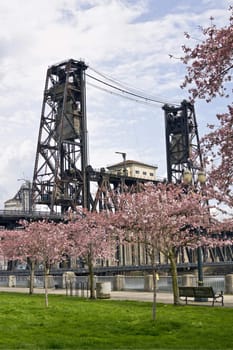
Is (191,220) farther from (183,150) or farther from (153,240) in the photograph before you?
(183,150)

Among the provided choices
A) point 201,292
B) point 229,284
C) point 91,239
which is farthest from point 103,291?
point 201,292

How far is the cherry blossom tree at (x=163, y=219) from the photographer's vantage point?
71.2 ft

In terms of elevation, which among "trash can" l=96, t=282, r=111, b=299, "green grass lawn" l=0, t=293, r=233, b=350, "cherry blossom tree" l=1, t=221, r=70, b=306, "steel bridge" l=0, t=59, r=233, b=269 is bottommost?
"green grass lawn" l=0, t=293, r=233, b=350

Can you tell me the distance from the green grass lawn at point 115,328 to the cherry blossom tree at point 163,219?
2439mm

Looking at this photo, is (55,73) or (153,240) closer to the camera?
(153,240)

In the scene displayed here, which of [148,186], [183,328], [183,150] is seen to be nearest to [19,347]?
[183,328]

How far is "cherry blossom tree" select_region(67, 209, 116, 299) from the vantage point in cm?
3253

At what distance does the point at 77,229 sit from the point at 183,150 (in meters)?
99.3

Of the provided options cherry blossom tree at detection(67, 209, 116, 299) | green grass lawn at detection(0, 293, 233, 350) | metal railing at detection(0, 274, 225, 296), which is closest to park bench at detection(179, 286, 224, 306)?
green grass lawn at detection(0, 293, 233, 350)

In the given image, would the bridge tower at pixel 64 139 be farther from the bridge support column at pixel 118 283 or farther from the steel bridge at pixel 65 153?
the bridge support column at pixel 118 283

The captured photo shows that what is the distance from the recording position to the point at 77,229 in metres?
34.3

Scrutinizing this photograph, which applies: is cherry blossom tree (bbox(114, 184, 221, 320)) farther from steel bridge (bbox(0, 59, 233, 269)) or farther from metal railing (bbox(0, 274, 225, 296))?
steel bridge (bbox(0, 59, 233, 269))

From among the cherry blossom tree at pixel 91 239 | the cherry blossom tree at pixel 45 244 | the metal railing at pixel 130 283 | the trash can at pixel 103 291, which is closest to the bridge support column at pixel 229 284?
the metal railing at pixel 130 283

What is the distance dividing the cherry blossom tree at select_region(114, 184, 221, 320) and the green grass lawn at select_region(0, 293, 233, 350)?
2.44 meters
